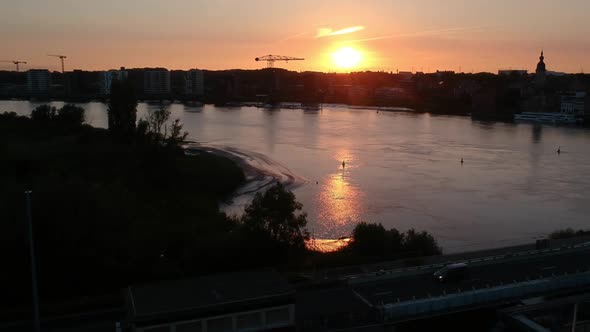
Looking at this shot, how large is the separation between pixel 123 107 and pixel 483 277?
6.34m

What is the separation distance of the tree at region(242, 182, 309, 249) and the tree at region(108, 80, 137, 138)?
528 cm

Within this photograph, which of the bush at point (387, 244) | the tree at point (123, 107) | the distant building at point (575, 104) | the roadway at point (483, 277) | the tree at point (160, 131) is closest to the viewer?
the roadway at point (483, 277)

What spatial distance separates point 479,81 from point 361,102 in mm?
5617

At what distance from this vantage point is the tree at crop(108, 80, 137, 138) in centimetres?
771

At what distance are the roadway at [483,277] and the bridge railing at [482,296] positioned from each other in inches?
3.2

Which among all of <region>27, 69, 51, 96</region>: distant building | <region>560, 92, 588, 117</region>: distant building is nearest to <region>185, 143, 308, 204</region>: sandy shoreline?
<region>560, 92, 588, 117</region>: distant building

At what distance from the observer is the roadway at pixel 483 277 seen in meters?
2.15

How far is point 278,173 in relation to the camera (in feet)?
24.6

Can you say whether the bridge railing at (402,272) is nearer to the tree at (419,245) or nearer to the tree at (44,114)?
the tree at (419,245)

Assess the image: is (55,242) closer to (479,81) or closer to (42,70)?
(479,81)

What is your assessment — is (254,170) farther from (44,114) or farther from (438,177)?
(44,114)

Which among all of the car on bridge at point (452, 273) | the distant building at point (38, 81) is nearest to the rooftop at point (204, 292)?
the car on bridge at point (452, 273)

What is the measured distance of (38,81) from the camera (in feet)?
106

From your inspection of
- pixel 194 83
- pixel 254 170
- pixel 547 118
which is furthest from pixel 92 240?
pixel 194 83
